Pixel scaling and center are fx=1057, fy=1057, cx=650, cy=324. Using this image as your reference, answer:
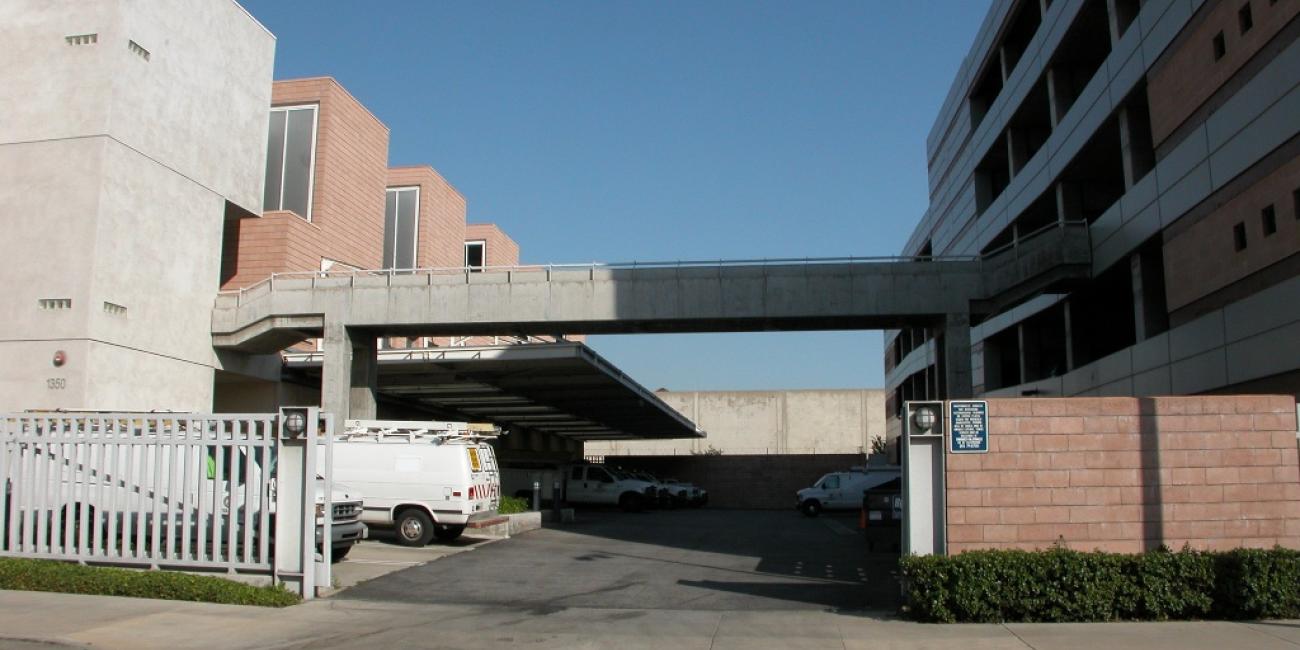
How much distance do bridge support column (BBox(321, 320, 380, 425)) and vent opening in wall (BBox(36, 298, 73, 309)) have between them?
7.86m

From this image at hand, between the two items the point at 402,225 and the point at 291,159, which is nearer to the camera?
the point at 291,159

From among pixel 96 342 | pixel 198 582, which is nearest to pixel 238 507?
pixel 198 582

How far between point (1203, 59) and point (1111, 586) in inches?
625

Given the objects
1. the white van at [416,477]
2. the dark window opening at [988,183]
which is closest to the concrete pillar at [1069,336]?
the dark window opening at [988,183]

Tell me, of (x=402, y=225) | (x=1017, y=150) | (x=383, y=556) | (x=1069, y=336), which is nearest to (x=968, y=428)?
(x=383, y=556)

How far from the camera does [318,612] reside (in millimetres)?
13242

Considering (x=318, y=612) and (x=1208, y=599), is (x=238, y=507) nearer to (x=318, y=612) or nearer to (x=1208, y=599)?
(x=318, y=612)

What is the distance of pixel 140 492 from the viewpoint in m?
14.7

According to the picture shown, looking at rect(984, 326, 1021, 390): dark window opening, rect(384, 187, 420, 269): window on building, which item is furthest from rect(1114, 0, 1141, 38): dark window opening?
rect(384, 187, 420, 269): window on building

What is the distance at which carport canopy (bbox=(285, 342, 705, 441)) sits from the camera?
33.5 meters

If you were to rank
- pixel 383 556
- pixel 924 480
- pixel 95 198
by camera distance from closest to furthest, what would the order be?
pixel 924 480, pixel 383 556, pixel 95 198

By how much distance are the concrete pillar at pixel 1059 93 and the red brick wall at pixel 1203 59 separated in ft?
24.2

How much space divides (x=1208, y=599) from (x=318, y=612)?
10.5 metres

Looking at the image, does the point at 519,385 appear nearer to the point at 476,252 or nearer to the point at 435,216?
the point at 435,216
